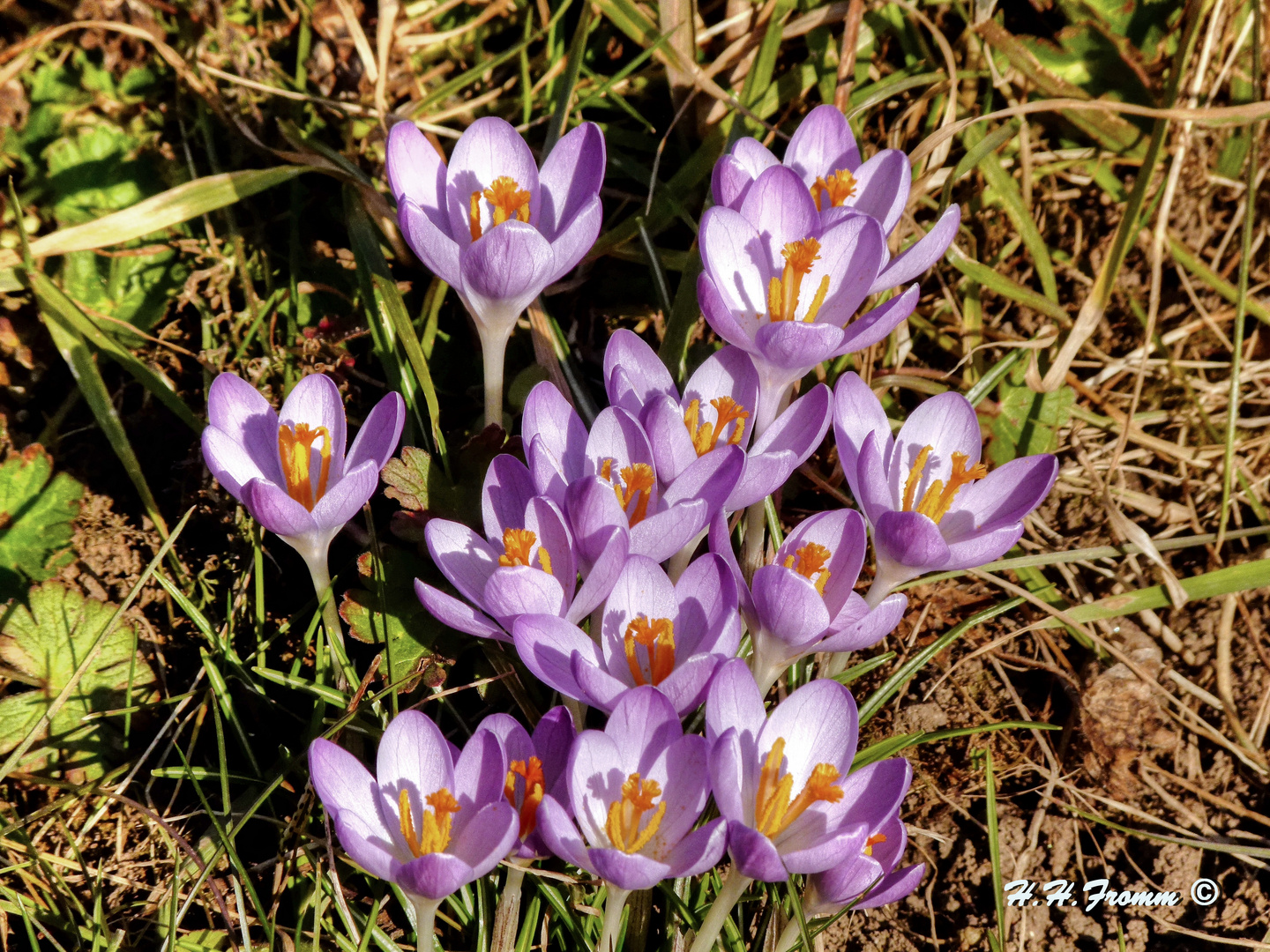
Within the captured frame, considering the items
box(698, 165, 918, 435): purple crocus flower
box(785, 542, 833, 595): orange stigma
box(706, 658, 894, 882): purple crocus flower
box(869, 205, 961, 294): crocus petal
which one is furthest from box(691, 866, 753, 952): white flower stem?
box(869, 205, 961, 294): crocus petal

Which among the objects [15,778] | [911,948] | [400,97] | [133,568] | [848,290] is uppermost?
[400,97]

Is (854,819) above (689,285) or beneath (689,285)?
beneath

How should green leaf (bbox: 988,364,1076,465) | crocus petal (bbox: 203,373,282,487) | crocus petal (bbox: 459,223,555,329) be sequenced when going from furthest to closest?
green leaf (bbox: 988,364,1076,465) < crocus petal (bbox: 203,373,282,487) < crocus petal (bbox: 459,223,555,329)

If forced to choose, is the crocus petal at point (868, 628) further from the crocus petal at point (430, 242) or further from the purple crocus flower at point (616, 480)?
the crocus petal at point (430, 242)

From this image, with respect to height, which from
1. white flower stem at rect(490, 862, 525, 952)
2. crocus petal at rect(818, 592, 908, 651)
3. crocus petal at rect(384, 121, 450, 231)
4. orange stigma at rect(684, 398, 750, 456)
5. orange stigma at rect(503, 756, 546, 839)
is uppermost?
crocus petal at rect(384, 121, 450, 231)

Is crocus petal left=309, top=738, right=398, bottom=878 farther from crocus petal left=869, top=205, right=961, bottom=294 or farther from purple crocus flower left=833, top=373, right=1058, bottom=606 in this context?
crocus petal left=869, top=205, right=961, bottom=294

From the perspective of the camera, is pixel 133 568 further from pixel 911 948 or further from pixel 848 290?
pixel 911 948

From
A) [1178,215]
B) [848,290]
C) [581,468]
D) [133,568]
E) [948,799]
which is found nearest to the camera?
[581,468]

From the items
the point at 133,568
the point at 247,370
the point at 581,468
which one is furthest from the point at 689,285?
the point at 133,568
